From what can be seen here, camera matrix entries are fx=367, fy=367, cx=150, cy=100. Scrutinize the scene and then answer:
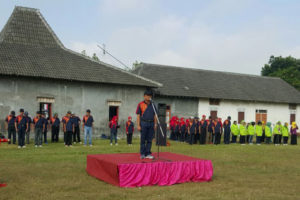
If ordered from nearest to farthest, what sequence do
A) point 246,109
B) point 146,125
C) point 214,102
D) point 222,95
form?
point 146,125
point 214,102
point 222,95
point 246,109

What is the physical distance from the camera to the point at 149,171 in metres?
8.68

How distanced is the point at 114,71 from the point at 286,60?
4485cm

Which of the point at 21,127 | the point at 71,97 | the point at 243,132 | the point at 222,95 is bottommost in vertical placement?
the point at 243,132

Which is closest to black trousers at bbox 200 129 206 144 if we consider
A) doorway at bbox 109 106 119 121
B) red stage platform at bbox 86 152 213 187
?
doorway at bbox 109 106 119 121

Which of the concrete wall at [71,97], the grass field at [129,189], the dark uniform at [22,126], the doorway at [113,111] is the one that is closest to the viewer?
the grass field at [129,189]

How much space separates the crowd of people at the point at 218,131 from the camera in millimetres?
22281

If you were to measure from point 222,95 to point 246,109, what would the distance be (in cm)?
325

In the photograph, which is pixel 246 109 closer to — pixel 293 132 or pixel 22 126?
pixel 293 132

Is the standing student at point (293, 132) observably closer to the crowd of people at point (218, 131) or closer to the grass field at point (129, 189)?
the crowd of people at point (218, 131)

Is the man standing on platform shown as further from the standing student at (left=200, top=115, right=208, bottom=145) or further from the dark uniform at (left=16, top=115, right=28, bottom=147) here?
the standing student at (left=200, top=115, right=208, bottom=145)

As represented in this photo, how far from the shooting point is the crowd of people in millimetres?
22281

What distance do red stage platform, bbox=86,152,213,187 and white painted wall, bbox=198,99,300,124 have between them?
71.5ft

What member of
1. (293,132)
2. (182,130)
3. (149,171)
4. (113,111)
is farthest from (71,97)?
(149,171)

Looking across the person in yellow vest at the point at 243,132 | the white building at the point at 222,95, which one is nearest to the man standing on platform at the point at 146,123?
the person in yellow vest at the point at 243,132
